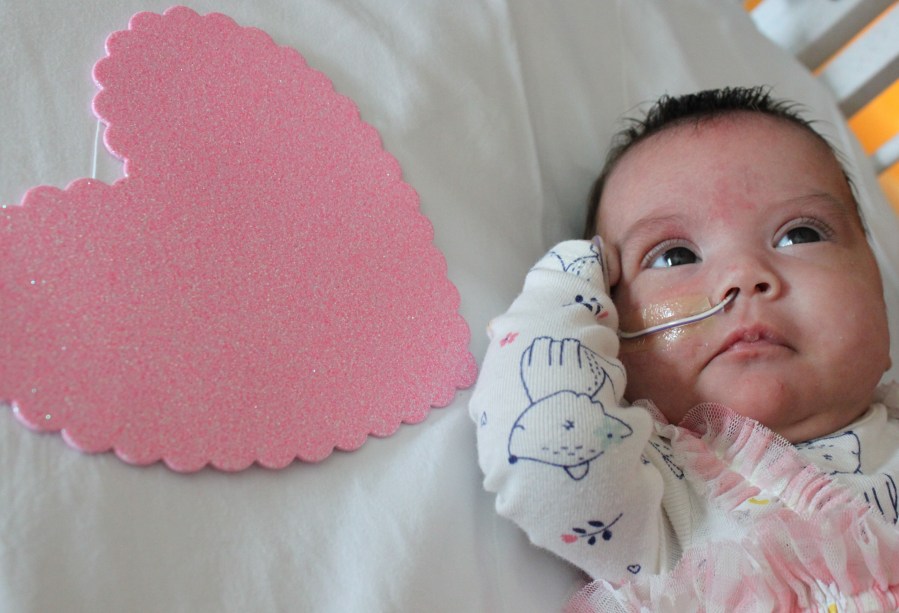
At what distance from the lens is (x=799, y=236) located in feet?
3.21

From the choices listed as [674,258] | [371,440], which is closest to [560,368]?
[371,440]

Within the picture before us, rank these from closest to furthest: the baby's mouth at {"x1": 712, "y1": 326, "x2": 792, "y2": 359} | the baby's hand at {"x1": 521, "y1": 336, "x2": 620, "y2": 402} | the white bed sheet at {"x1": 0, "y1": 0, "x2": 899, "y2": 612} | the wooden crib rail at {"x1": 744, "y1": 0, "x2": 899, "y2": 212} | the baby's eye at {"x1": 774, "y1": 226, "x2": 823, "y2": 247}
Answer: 1. the white bed sheet at {"x1": 0, "y1": 0, "x2": 899, "y2": 612}
2. the baby's hand at {"x1": 521, "y1": 336, "x2": 620, "y2": 402}
3. the baby's mouth at {"x1": 712, "y1": 326, "x2": 792, "y2": 359}
4. the baby's eye at {"x1": 774, "y1": 226, "x2": 823, "y2": 247}
5. the wooden crib rail at {"x1": 744, "y1": 0, "x2": 899, "y2": 212}

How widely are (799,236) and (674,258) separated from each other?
0.15 metres

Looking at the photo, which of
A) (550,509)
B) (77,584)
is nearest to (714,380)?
(550,509)

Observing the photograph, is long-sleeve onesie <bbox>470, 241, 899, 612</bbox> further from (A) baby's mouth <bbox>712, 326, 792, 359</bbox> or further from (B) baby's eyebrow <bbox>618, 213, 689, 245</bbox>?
(B) baby's eyebrow <bbox>618, 213, 689, 245</bbox>

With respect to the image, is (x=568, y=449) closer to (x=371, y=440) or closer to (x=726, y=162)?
(x=371, y=440)

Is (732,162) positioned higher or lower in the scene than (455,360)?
higher

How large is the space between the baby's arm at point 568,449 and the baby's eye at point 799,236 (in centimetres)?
29

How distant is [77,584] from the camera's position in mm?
611

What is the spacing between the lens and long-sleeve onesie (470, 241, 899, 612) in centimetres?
72

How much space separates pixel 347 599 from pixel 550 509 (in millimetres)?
186

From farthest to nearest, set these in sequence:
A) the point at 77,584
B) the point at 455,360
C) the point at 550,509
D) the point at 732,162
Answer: the point at 732,162 < the point at 455,360 < the point at 550,509 < the point at 77,584

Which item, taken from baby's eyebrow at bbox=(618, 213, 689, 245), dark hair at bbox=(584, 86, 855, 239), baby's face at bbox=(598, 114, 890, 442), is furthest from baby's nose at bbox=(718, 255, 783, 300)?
dark hair at bbox=(584, 86, 855, 239)

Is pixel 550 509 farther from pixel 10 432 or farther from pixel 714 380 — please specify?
pixel 10 432
